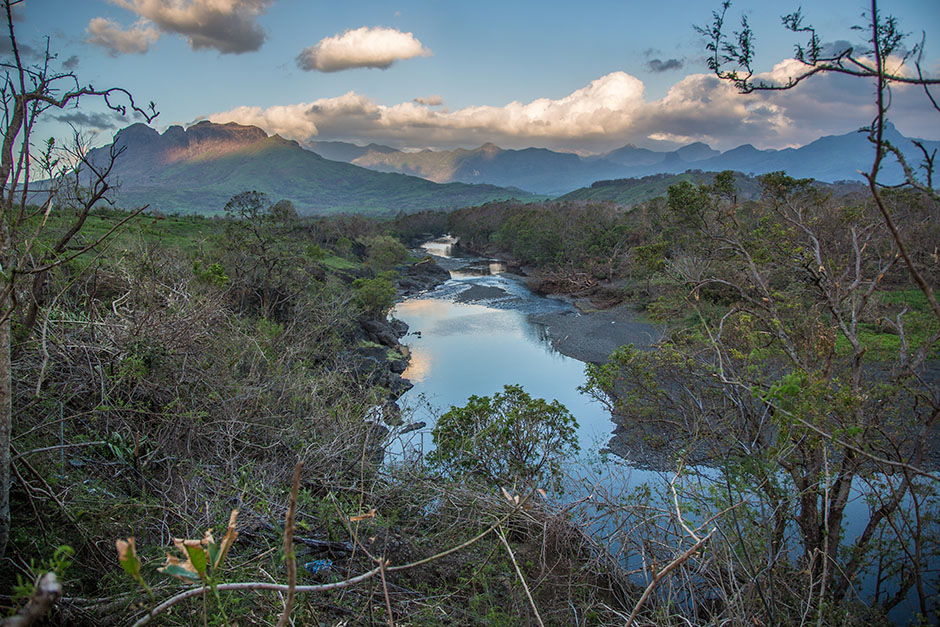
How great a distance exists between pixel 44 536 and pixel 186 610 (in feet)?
3.25

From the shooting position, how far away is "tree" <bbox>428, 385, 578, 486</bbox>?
312 inches

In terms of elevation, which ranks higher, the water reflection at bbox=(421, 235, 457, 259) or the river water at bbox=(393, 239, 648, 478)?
the water reflection at bbox=(421, 235, 457, 259)

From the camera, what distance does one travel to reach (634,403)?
9.51 m

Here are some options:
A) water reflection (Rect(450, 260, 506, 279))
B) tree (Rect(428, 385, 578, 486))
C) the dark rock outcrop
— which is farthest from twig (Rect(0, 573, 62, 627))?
water reflection (Rect(450, 260, 506, 279))

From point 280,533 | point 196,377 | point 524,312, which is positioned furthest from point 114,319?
point 524,312

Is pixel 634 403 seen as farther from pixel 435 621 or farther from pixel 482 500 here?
pixel 435 621

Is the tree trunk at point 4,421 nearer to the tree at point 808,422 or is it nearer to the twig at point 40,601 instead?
the twig at point 40,601

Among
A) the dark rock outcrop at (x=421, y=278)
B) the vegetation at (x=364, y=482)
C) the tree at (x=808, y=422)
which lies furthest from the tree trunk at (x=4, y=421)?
the dark rock outcrop at (x=421, y=278)

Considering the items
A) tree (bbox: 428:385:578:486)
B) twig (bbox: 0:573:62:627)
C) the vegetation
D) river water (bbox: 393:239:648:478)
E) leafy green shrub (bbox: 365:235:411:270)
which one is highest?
leafy green shrub (bbox: 365:235:411:270)

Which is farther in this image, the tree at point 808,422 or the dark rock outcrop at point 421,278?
the dark rock outcrop at point 421,278

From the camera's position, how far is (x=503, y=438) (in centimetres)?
839

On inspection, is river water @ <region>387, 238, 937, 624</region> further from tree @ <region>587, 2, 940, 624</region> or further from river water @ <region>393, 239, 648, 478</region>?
tree @ <region>587, 2, 940, 624</region>

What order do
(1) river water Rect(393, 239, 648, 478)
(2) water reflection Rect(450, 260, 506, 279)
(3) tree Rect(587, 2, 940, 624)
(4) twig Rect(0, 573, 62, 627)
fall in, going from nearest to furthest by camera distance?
(4) twig Rect(0, 573, 62, 627)
(3) tree Rect(587, 2, 940, 624)
(1) river water Rect(393, 239, 648, 478)
(2) water reflection Rect(450, 260, 506, 279)

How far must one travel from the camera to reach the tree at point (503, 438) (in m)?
7.92
